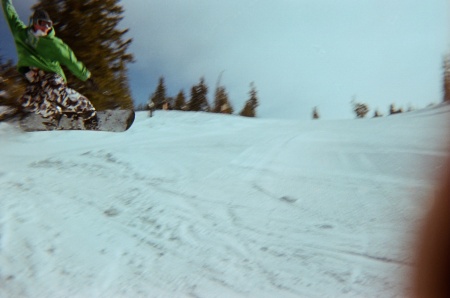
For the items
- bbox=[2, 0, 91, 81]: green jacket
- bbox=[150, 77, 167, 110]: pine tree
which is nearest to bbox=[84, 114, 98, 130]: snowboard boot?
bbox=[2, 0, 91, 81]: green jacket

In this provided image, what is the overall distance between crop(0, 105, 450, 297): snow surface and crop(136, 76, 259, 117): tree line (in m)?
→ 0.34

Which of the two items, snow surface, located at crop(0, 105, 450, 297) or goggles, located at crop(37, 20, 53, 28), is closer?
snow surface, located at crop(0, 105, 450, 297)

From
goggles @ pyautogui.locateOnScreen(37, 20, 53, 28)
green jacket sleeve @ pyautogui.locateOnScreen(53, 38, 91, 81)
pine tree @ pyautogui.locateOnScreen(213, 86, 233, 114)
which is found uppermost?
goggles @ pyautogui.locateOnScreen(37, 20, 53, 28)

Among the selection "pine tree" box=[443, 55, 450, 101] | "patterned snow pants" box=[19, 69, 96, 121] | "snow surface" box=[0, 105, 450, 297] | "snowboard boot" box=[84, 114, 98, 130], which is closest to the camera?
"snow surface" box=[0, 105, 450, 297]

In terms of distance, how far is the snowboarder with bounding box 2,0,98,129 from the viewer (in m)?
2.12

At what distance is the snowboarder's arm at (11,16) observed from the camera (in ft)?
6.66

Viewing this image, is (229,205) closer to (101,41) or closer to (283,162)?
(283,162)

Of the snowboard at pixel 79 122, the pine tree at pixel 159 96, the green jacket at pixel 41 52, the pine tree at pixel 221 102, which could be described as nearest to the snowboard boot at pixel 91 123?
the snowboard at pixel 79 122

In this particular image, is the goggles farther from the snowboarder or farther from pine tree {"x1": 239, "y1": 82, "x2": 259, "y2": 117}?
pine tree {"x1": 239, "y1": 82, "x2": 259, "y2": 117}

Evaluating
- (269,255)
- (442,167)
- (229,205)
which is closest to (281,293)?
(269,255)

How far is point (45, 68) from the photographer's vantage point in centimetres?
232

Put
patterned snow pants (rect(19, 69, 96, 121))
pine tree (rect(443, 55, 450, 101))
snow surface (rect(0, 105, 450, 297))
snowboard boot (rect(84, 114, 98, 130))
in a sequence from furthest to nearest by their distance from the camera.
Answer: snowboard boot (rect(84, 114, 98, 130)), patterned snow pants (rect(19, 69, 96, 121)), pine tree (rect(443, 55, 450, 101)), snow surface (rect(0, 105, 450, 297))

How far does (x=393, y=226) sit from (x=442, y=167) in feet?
2.31

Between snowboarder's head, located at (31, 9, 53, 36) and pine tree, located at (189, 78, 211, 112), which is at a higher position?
snowboarder's head, located at (31, 9, 53, 36)
